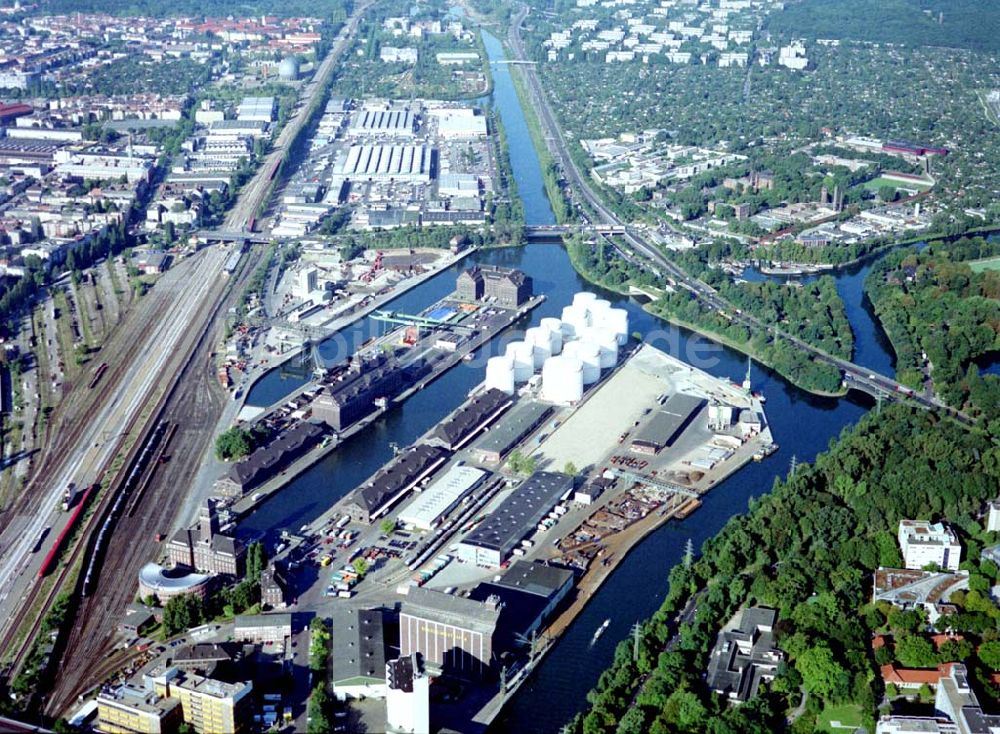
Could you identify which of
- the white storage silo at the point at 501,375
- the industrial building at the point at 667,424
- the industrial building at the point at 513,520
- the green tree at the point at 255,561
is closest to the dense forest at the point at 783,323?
the industrial building at the point at 667,424

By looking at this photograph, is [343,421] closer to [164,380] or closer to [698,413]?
[164,380]

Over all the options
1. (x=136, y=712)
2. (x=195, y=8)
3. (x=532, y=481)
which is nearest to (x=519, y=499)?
(x=532, y=481)

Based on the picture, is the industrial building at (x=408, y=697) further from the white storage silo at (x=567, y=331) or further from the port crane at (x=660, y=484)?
the white storage silo at (x=567, y=331)

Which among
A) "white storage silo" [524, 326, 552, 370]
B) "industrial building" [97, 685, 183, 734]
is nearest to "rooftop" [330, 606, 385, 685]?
"industrial building" [97, 685, 183, 734]

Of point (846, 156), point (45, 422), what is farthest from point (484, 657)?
point (846, 156)

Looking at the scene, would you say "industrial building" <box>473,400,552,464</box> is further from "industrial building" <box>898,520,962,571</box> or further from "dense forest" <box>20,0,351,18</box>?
"dense forest" <box>20,0,351,18</box>

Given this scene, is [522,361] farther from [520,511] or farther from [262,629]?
[262,629]

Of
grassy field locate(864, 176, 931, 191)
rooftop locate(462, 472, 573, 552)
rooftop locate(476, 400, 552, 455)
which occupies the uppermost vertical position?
grassy field locate(864, 176, 931, 191)
